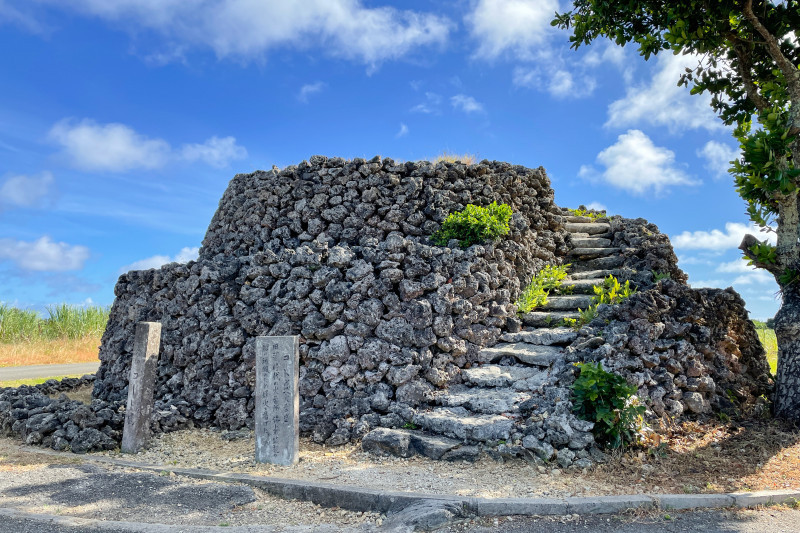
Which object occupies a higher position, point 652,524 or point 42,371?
point 42,371

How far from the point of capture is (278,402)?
6730 mm

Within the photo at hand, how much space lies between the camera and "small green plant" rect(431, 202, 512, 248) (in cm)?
895

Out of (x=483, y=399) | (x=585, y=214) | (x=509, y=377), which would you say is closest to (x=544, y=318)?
(x=509, y=377)

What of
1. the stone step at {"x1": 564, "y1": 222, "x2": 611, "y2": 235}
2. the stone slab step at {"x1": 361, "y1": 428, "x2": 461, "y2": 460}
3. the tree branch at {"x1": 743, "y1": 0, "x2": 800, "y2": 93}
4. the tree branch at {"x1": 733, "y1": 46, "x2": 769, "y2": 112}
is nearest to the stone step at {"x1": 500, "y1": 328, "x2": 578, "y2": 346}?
the stone slab step at {"x1": 361, "y1": 428, "x2": 461, "y2": 460}

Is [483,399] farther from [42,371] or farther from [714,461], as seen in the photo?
[42,371]

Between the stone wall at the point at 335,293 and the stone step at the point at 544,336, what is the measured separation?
0.97 ft

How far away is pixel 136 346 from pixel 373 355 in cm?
335

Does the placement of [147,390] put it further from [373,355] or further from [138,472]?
[373,355]

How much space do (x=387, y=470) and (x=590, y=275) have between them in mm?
5996

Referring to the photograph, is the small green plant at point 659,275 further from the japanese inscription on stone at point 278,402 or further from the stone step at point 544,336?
the japanese inscription on stone at point 278,402

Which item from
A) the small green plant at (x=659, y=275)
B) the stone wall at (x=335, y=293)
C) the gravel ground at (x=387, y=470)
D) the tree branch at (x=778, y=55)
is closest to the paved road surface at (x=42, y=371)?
the stone wall at (x=335, y=293)

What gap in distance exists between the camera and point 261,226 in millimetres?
9664

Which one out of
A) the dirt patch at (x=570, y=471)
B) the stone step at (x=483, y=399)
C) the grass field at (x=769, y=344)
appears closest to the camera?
the dirt patch at (x=570, y=471)

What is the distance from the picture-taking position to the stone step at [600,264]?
10609mm
